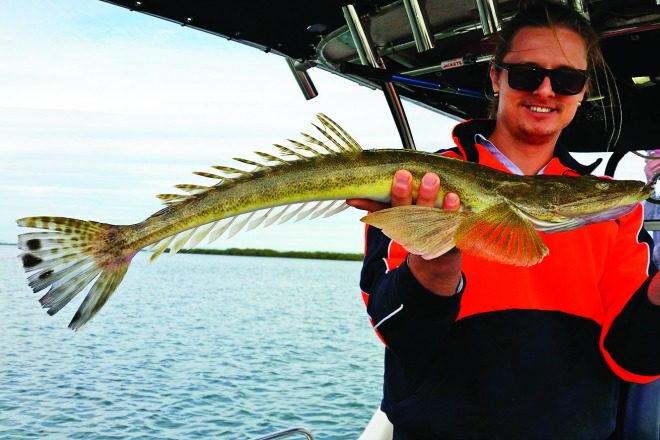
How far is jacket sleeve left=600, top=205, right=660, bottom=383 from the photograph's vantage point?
2.37 metres

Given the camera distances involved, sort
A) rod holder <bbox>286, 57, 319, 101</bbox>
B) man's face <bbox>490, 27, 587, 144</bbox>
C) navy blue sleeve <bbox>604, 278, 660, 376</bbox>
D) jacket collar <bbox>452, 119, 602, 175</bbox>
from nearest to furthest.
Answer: navy blue sleeve <bbox>604, 278, 660, 376</bbox> < man's face <bbox>490, 27, 587, 144</bbox> < jacket collar <bbox>452, 119, 602, 175</bbox> < rod holder <bbox>286, 57, 319, 101</bbox>

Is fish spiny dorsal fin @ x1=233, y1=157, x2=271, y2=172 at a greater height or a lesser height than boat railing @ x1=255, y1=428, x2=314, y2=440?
greater

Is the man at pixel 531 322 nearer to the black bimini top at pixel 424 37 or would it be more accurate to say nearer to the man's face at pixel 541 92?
the man's face at pixel 541 92

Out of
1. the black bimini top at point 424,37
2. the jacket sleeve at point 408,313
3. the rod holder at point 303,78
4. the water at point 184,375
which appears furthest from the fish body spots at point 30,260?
the water at point 184,375

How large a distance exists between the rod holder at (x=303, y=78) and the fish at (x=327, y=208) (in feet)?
7.77

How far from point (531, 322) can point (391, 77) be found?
2040 millimetres

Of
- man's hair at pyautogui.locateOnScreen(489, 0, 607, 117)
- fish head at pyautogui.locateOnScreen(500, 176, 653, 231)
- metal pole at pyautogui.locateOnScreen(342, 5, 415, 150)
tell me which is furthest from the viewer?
metal pole at pyautogui.locateOnScreen(342, 5, 415, 150)

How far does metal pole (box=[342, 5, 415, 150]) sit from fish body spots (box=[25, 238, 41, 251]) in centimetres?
220

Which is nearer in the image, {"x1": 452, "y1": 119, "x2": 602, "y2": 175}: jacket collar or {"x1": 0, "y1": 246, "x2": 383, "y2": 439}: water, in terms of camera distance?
{"x1": 452, "y1": 119, "x2": 602, "y2": 175}: jacket collar

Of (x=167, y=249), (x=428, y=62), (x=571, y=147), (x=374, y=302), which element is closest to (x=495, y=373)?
(x=374, y=302)

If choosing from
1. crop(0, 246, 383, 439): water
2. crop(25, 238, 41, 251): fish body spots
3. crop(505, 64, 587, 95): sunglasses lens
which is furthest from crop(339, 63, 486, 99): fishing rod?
crop(0, 246, 383, 439): water

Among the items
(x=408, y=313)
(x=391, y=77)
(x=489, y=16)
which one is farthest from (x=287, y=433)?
(x=489, y=16)

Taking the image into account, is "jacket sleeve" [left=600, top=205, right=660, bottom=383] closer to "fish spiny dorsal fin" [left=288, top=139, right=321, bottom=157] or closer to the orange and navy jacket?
the orange and navy jacket

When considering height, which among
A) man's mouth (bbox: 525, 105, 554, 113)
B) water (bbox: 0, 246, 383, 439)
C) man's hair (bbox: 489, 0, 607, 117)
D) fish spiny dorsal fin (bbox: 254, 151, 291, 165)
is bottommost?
water (bbox: 0, 246, 383, 439)
